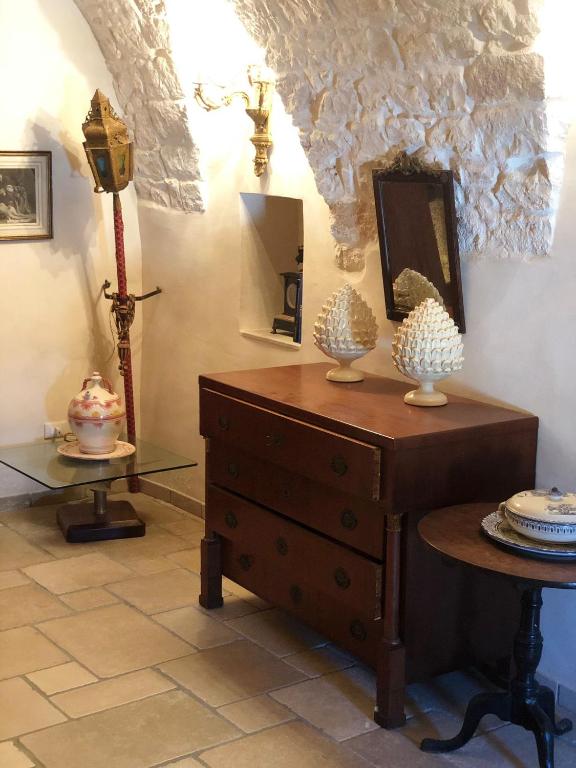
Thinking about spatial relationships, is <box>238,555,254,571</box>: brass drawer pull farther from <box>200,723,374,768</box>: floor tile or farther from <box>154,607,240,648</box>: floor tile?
<box>200,723,374,768</box>: floor tile

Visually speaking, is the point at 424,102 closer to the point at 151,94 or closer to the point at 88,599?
the point at 151,94

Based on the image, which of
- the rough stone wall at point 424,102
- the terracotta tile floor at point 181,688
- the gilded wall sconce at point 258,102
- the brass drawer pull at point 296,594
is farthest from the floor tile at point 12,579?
the gilded wall sconce at point 258,102

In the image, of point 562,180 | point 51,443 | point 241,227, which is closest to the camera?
point 562,180

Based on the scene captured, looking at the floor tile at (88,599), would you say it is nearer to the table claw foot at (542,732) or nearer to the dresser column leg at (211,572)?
the dresser column leg at (211,572)

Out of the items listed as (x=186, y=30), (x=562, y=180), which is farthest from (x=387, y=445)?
(x=186, y=30)

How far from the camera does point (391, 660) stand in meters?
3.18

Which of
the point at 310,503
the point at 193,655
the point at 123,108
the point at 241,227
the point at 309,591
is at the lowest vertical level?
the point at 193,655

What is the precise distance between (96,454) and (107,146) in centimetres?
141

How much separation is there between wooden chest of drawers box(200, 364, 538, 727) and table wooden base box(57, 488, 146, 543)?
1198 mm

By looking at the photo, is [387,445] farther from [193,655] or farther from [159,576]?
[159,576]

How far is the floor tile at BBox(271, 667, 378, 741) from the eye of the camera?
3.21 meters

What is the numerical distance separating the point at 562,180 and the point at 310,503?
130cm

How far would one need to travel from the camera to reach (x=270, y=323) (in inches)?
192

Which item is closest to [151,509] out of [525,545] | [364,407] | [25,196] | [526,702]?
[25,196]
